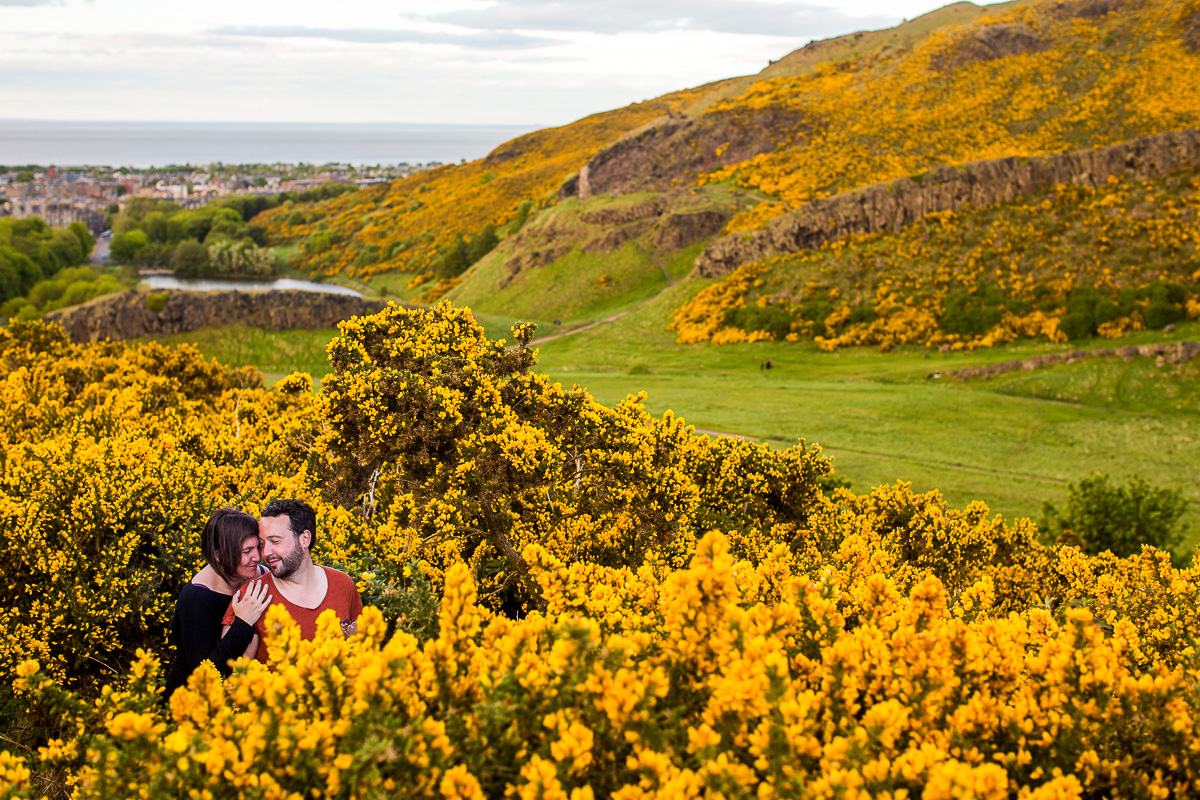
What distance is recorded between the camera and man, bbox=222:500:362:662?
6.30 meters

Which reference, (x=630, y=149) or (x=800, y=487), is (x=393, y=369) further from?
(x=630, y=149)

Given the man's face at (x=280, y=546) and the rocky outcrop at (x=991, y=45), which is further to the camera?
the rocky outcrop at (x=991, y=45)

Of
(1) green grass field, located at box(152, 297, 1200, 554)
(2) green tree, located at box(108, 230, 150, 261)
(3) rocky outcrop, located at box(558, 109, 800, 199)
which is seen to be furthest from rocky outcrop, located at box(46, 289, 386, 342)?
(2) green tree, located at box(108, 230, 150, 261)

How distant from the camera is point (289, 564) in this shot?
634 cm

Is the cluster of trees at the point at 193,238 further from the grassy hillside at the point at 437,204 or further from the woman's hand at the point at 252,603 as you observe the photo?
the woman's hand at the point at 252,603

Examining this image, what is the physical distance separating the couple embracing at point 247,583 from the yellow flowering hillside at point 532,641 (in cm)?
80

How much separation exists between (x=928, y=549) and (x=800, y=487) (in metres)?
3.62

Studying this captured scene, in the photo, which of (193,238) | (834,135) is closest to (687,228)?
(834,135)

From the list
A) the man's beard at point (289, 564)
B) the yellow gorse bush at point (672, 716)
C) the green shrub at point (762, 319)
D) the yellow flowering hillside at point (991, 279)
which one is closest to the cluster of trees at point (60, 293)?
the yellow flowering hillside at point (991, 279)

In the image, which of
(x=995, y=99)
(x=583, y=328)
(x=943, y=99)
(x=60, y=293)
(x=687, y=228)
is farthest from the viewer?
(x=60, y=293)

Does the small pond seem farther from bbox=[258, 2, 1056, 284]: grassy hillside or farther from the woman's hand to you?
the woman's hand

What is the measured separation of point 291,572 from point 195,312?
66.8 m

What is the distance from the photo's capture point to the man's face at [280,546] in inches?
248

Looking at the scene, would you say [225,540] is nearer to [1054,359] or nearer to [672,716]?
[672,716]
